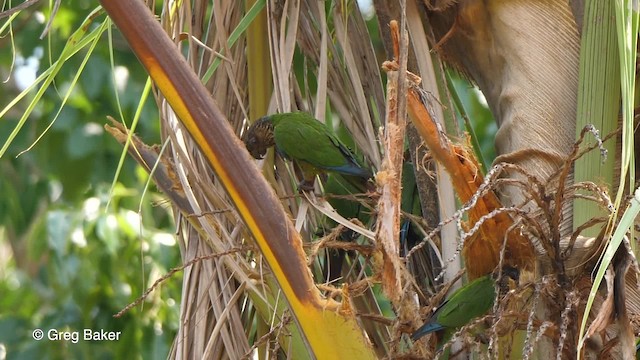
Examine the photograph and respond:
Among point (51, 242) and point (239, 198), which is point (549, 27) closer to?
point (239, 198)

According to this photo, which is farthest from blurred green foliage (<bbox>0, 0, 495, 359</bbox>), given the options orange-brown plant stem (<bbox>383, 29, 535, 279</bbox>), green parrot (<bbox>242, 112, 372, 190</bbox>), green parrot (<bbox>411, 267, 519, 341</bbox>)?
orange-brown plant stem (<bbox>383, 29, 535, 279</bbox>)

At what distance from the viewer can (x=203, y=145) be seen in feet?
3.67

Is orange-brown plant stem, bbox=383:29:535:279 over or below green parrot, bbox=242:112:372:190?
below

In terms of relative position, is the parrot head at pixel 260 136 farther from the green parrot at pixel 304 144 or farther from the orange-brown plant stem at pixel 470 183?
the orange-brown plant stem at pixel 470 183

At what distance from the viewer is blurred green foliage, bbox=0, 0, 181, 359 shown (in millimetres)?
3045

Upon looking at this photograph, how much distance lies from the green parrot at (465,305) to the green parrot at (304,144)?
0.40 meters

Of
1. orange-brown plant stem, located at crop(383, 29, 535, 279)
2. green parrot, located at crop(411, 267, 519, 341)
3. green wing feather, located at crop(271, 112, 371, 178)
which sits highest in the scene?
green wing feather, located at crop(271, 112, 371, 178)

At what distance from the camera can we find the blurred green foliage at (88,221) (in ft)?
9.99

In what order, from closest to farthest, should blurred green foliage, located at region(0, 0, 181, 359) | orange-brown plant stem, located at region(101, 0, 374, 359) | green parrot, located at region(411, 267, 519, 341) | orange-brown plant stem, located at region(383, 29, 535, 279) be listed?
orange-brown plant stem, located at region(101, 0, 374, 359), orange-brown plant stem, located at region(383, 29, 535, 279), green parrot, located at region(411, 267, 519, 341), blurred green foliage, located at region(0, 0, 181, 359)

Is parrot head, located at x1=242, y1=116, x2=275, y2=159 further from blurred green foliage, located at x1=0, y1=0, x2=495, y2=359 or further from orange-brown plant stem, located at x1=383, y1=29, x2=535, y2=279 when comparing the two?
blurred green foliage, located at x1=0, y1=0, x2=495, y2=359

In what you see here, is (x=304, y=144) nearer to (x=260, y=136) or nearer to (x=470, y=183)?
(x=260, y=136)

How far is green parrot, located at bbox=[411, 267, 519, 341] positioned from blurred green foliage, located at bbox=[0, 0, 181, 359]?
62.6 inches

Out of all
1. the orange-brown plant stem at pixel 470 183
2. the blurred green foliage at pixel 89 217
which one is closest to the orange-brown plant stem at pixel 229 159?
the orange-brown plant stem at pixel 470 183

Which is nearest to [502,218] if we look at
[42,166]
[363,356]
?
[363,356]
